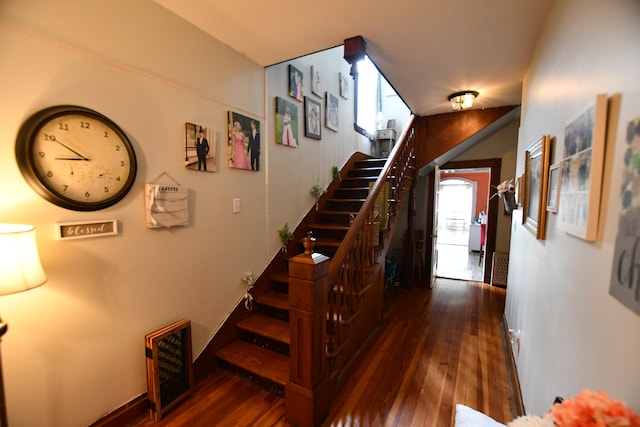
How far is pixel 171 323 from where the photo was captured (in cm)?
194

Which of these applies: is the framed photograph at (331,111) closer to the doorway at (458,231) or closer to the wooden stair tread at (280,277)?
the wooden stair tread at (280,277)

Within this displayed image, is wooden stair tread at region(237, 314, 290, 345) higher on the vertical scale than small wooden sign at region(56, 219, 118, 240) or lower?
lower

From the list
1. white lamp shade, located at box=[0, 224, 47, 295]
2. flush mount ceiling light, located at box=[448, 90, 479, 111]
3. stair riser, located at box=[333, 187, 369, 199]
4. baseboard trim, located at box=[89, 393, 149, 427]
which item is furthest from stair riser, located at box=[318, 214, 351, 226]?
white lamp shade, located at box=[0, 224, 47, 295]

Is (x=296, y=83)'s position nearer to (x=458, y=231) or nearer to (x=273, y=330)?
(x=273, y=330)

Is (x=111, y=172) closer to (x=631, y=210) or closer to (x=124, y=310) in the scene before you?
(x=124, y=310)

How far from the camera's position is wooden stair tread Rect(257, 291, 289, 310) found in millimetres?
2491

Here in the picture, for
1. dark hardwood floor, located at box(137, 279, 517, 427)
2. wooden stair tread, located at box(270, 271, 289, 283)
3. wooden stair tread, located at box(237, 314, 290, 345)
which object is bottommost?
dark hardwood floor, located at box(137, 279, 517, 427)

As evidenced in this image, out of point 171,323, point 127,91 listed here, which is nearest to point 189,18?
point 127,91

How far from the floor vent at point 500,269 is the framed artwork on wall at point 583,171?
3939mm

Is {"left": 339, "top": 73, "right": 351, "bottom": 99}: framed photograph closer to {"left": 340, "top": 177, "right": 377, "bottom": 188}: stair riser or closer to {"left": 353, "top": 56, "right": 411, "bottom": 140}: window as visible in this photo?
{"left": 353, "top": 56, "right": 411, "bottom": 140}: window

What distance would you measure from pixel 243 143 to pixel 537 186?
2.20m

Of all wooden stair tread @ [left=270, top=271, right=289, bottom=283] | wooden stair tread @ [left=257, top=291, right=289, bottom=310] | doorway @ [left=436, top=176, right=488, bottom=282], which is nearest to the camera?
wooden stair tread @ [left=257, top=291, right=289, bottom=310]

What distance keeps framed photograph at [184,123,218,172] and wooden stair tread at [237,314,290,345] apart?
1428 millimetres

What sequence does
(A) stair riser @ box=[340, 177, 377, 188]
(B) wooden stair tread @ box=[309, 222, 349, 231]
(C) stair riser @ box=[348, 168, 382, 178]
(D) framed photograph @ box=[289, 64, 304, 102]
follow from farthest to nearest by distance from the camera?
(C) stair riser @ box=[348, 168, 382, 178] → (A) stair riser @ box=[340, 177, 377, 188] → (B) wooden stair tread @ box=[309, 222, 349, 231] → (D) framed photograph @ box=[289, 64, 304, 102]
